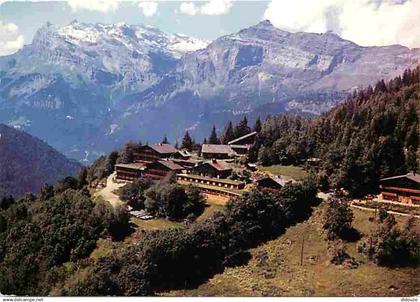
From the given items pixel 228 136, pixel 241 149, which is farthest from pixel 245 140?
pixel 228 136

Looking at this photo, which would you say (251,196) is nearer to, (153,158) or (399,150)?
(399,150)

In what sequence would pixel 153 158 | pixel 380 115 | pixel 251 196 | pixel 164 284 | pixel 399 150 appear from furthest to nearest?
pixel 153 158 < pixel 380 115 < pixel 399 150 < pixel 251 196 < pixel 164 284

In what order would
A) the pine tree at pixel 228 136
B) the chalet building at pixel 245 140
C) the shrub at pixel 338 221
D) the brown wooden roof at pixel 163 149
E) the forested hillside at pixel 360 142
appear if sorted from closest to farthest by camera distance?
the shrub at pixel 338 221
the forested hillside at pixel 360 142
the brown wooden roof at pixel 163 149
the chalet building at pixel 245 140
the pine tree at pixel 228 136

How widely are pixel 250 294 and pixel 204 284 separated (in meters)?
2.58

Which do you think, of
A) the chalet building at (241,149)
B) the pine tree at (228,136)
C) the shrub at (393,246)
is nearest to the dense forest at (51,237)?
the shrub at (393,246)

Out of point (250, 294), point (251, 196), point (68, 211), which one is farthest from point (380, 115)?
point (68, 211)

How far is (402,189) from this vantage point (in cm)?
2908

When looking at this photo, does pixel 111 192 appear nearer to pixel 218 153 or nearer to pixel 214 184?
pixel 214 184

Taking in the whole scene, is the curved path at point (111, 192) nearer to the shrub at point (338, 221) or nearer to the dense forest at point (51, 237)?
the dense forest at point (51, 237)

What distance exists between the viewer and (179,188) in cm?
3259

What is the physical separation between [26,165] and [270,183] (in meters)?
67.6

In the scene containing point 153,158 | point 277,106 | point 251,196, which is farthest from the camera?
point 277,106

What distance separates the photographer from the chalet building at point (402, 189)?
2867 cm

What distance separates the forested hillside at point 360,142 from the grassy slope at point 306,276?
3.47m
